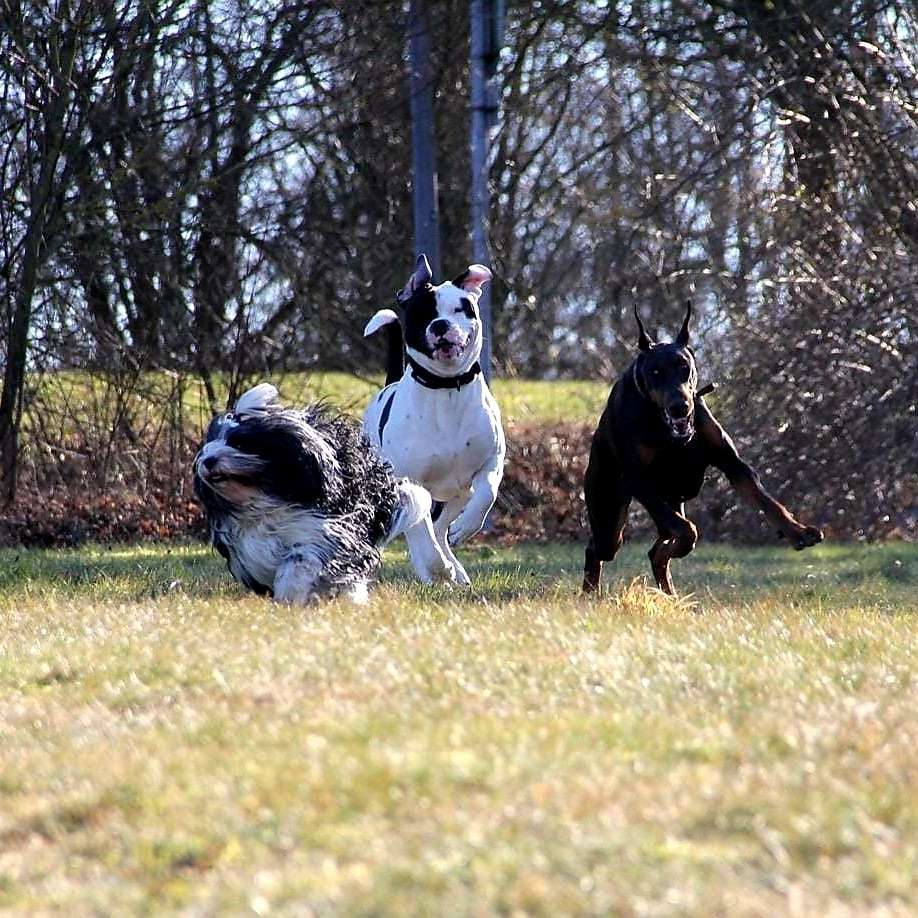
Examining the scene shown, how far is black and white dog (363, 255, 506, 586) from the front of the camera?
950 cm

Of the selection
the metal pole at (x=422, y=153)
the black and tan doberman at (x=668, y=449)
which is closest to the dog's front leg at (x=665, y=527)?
the black and tan doberman at (x=668, y=449)

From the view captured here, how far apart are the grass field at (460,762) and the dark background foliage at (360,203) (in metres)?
6.46

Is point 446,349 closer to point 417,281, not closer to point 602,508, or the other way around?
point 417,281

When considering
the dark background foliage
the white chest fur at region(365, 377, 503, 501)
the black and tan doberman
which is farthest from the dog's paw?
the dark background foliage

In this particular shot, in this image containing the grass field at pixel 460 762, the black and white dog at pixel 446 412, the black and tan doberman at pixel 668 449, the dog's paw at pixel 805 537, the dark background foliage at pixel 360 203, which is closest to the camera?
the grass field at pixel 460 762

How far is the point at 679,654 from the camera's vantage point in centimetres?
630

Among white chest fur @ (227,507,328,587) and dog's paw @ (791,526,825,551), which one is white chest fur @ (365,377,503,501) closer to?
white chest fur @ (227,507,328,587)

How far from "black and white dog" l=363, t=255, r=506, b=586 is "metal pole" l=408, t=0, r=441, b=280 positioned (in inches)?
228

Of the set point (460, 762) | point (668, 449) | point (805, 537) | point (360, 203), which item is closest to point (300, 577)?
point (668, 449)

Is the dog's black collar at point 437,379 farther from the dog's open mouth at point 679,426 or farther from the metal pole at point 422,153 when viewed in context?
the metal pole at point 422,153

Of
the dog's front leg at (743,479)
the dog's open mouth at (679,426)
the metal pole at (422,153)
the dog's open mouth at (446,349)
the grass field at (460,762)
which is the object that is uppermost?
the metal pole at (422,153)

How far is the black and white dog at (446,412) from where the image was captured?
9500mm

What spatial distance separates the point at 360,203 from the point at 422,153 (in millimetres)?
1281

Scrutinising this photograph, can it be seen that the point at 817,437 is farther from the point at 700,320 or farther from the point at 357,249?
the point at 357,249
